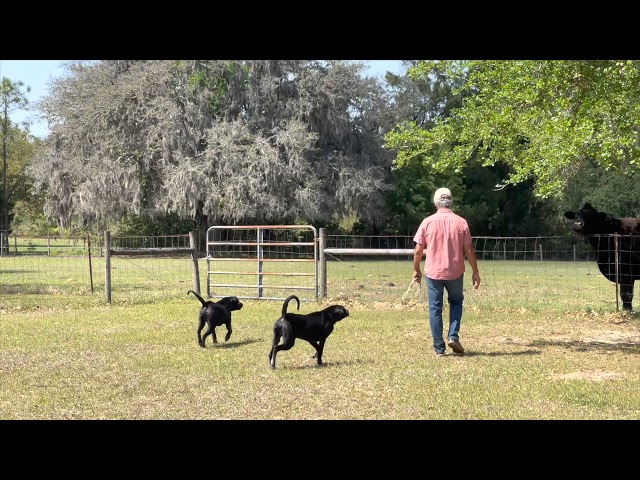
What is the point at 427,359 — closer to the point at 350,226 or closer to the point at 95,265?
the point at 95,265

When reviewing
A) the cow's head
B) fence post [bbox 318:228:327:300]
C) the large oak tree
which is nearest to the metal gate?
fence post [bbox 318:228:327:300]

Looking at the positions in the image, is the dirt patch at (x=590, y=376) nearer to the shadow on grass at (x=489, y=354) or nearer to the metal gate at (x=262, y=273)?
the shadow on grass at (x=489, y=354)

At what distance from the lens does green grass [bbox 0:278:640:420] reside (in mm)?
5730

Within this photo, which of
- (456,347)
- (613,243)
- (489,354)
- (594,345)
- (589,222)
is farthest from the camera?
(589,222)

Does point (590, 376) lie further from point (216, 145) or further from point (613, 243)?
point (216, 145)

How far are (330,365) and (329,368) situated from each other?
0.19m

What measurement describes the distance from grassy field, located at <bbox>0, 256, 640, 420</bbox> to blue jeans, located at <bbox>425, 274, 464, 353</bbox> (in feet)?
0.97

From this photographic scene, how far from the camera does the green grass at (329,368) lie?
573 cm

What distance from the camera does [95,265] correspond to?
26625 millimetres

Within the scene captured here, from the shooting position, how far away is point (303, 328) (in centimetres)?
744

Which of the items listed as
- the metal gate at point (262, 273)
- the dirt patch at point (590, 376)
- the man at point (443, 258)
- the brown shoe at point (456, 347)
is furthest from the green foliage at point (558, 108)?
the metal gate at point (262, 273)

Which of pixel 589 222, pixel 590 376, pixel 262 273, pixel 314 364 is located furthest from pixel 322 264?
pixel 590 376
